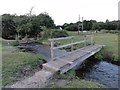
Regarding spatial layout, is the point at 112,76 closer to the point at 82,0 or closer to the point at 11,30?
the point at 82,0

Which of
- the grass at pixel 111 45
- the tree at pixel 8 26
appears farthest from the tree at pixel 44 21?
the grass at pixel 111 45

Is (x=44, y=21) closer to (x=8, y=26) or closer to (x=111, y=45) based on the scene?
(x=8, y=26)

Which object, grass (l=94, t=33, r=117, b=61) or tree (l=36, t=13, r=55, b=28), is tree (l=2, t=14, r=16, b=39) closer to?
tree (l=36, t=13, r=55, b=28)

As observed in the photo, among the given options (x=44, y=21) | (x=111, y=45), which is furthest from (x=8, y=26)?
(x=111, y=45)

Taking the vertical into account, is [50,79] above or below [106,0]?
below

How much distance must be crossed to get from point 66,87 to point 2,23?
56.6ft

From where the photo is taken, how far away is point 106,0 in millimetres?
9633

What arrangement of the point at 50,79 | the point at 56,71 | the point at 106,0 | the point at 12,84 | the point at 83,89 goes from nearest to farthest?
the point at 83,89
the point at 12,84
the point at 50,79
the point at 56,71
the point at 106,0

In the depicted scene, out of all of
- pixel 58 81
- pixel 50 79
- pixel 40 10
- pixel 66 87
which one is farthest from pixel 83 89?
pixel 40 10

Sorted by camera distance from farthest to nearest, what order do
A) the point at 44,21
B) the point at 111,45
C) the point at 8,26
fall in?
the point at 44,21 → the point at 8,26 → the point at 111,45

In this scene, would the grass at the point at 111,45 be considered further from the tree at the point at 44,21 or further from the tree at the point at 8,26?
the tree at the point at 8,26

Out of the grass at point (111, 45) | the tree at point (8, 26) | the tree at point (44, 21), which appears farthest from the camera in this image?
the tree at point (44, 21)

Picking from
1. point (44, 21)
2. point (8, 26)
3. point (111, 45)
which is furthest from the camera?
point (44, 21)

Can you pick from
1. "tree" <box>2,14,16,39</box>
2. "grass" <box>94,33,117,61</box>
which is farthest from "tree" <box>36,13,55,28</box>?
"grass" <box>94,33,117,61</box>
